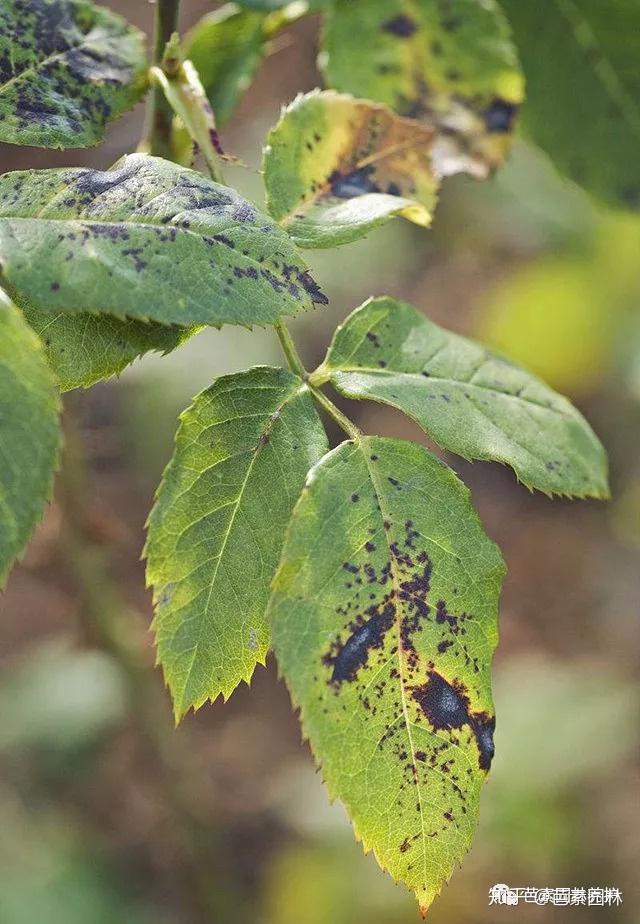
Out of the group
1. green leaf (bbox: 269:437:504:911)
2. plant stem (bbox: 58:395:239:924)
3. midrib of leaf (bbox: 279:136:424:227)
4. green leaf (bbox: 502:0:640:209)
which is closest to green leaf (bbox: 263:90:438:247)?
midrib of leaf (bbox: 279:136:424:227)

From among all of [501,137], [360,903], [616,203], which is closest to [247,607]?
[501,137]

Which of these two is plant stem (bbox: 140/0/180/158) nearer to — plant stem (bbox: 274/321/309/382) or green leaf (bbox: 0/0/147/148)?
green leaf (bbox: 0/0/147/148)

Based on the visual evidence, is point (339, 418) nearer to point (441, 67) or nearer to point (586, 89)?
point (441, 67)

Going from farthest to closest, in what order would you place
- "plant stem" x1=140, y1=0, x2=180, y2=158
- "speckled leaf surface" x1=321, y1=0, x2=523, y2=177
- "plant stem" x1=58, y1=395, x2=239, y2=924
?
"plant stem" x1=58, y1=395, x2=239, y2=924 < "speckled leaf surface" x1=321, y1=0, x2=523, y2=177 < "plant stem" x1=140, y1=0, x2=180, y2=158

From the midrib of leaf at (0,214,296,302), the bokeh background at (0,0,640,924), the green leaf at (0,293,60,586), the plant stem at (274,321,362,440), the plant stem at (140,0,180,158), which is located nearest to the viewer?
the green leaf at (0,293,60,586)

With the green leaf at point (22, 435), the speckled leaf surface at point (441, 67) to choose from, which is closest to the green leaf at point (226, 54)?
the speckled leaf surface at point (441, 67)

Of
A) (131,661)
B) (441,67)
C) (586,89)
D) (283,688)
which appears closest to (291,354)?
(441,67)
